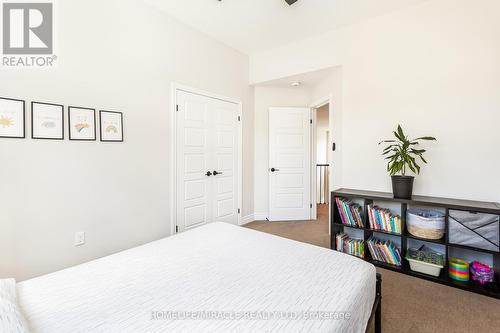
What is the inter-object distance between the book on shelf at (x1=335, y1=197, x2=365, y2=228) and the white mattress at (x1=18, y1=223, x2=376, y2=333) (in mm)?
1318

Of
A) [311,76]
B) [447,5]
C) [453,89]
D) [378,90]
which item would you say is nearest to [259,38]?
[311,76]

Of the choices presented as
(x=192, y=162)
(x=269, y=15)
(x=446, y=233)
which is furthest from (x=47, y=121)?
(x=446, y=233)

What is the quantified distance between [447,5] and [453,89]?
86 cm

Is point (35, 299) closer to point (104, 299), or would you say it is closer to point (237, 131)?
point (104, 299)

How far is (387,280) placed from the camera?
217cm

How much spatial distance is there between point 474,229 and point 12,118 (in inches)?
152

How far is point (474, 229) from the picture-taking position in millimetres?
1981

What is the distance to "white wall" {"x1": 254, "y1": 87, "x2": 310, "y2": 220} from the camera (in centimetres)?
410

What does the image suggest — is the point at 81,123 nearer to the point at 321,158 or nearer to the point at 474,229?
the point at 474,229

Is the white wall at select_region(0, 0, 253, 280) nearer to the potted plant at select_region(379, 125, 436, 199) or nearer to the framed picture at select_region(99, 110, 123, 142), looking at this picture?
the framed picture at select_region(99, 110, 123, 142)

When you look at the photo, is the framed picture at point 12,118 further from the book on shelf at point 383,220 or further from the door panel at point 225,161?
the book on shelf at point 383,220

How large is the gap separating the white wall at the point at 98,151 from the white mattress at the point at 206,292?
100 cm

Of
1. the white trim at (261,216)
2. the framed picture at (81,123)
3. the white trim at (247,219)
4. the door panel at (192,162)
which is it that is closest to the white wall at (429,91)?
the white trim at (261,216)

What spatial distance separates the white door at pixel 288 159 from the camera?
4.04 metres
